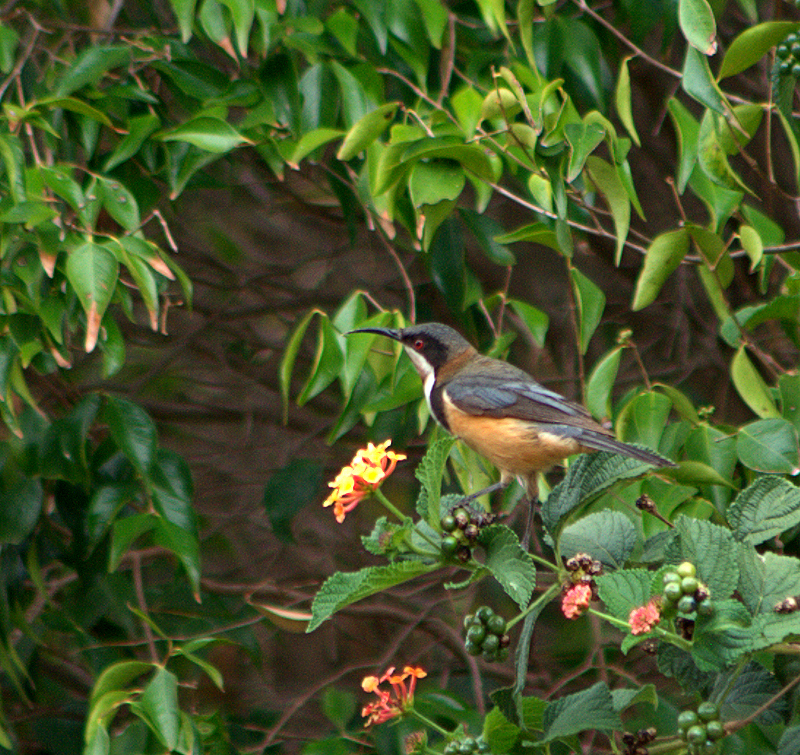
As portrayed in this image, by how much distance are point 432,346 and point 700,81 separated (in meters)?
1.55

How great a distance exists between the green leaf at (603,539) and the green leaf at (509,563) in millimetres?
226

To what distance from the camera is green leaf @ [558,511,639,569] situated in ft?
6.81

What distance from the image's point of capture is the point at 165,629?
3.93 metres

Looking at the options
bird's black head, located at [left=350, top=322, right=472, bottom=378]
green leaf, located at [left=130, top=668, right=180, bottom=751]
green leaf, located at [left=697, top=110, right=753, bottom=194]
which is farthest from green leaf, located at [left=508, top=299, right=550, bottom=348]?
green leaf, located at [left=130, top=668, right=180, bottom=751]

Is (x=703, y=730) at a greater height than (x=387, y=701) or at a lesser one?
greater

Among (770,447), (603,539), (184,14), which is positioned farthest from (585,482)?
(184,14)

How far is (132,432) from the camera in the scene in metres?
3.11

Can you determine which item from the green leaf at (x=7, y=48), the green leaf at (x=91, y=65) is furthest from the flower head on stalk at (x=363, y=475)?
the green leaf at (x=7, y=48)

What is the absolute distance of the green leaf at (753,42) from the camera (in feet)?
7.87

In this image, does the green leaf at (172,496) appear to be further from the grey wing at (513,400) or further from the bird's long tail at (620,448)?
the bird's long tail at (620,448)

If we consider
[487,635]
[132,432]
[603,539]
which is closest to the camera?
[487,635]

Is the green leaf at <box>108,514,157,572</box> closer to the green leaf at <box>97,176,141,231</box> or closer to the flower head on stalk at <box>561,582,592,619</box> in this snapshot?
the green leaf at <box>97,176,141,231</box>

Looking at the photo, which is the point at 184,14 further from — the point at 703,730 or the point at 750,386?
the point at 703,730

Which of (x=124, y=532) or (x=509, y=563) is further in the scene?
(x=124, y=532)
